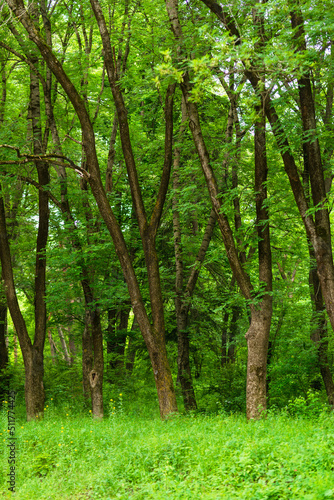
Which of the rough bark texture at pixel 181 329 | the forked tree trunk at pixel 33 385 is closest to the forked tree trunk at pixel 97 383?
the forked tree trunk at pixel 33 385

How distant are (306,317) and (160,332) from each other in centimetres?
680

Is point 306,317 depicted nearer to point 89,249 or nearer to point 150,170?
point 150,170

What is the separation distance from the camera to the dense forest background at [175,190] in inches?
335

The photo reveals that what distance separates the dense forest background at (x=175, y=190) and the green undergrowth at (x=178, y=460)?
1.86m

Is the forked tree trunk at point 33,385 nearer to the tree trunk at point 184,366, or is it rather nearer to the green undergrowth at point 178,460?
the green undergrowth at point 178,460

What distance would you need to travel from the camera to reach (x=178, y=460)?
21.3ft

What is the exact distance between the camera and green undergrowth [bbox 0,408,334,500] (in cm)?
527

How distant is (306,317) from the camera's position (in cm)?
A: 1498

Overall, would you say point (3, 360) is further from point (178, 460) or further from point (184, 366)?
point (178, 460)

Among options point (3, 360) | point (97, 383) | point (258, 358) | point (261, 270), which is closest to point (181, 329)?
point (97, 383)

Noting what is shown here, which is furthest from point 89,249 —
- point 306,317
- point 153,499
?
point 306,317

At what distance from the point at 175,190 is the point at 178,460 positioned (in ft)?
20.6

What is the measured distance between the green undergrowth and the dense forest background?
1.86 m

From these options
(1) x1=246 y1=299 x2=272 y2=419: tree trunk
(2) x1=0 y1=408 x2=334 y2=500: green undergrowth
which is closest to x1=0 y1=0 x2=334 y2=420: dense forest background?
(1) x1=246 y1=299 x2=272 y2=419: tree trunk
